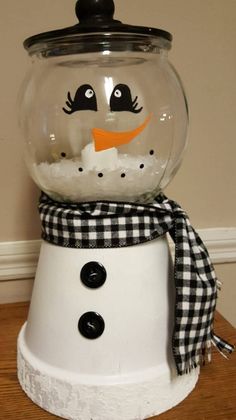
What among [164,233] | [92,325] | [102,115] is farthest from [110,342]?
[102,115]

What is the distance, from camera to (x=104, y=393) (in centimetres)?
49

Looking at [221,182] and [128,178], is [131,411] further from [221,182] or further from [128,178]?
[221,182]

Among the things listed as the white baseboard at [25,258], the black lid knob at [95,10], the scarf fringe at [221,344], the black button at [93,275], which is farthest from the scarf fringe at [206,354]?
the black lid knob at [95,10]

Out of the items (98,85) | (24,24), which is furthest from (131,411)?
(24,24)

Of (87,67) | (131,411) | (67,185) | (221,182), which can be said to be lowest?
(131,411)

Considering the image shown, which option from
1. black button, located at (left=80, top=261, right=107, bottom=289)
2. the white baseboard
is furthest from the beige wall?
black button, located at (left=80, top=261, right=107, bottom=289)

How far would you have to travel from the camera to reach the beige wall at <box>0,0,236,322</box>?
699 millimetres

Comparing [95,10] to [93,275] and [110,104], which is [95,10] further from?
[93,275]

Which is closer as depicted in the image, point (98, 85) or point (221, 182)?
point (98, 85)

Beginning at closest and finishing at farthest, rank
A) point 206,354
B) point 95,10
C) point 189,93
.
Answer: point 95,10 < point 206,354 < point 189,93

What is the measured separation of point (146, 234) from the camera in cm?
50

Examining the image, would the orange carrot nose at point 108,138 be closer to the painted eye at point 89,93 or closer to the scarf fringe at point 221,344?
the painted eye at point 89,93

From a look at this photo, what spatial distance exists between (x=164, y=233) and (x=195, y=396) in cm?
19

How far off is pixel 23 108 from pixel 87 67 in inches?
3.6
